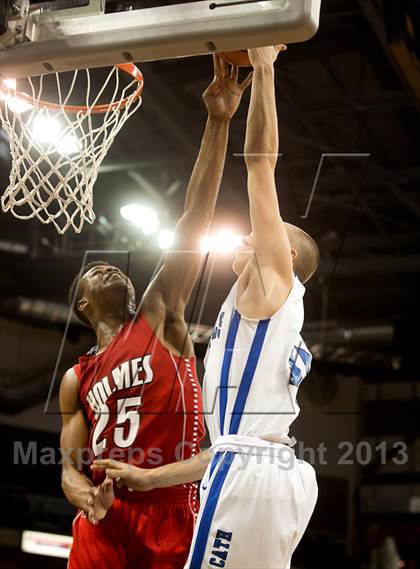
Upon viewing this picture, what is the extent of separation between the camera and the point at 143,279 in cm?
855

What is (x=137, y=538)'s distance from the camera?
3.44 m

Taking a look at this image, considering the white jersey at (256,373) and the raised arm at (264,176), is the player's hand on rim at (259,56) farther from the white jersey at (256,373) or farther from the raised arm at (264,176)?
the white jersey at (256,373)

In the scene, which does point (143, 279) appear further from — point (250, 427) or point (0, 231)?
point (250, 427)

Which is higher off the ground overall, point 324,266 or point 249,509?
point 324,266

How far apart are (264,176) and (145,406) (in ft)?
3.64

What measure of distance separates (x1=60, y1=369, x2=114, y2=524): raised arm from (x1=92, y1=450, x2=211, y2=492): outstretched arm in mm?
64

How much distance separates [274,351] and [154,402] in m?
0.81

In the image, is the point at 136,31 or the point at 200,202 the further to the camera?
the point at 200,202

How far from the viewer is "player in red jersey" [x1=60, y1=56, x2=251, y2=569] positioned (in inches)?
136

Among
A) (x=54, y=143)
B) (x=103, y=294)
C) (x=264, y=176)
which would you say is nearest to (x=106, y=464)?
(x=103, y=294)

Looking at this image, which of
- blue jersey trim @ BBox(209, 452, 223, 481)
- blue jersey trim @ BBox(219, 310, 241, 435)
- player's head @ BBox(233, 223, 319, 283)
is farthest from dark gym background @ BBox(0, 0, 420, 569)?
blue jersey trim @ BBox(209, 452, 223, 481)

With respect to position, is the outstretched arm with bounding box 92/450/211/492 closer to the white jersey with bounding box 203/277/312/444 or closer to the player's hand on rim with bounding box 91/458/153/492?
the player's hand on rim with bounding box 91/458/153/492

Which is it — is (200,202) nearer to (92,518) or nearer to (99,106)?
(99,106)

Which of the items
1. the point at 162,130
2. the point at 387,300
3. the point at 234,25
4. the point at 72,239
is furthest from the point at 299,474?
the point at 387,300
